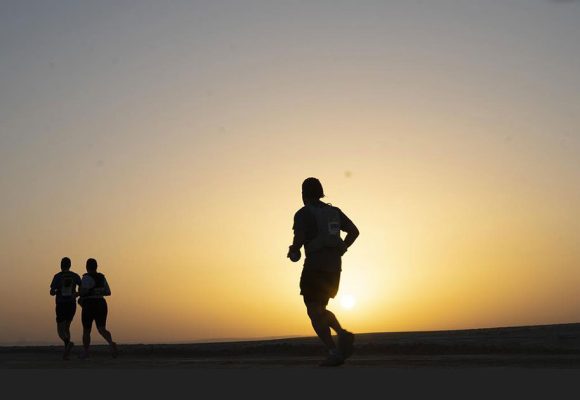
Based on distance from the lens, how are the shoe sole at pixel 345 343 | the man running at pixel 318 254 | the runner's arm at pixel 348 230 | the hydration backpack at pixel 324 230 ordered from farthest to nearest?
1. the runner's arm at pixel 348 230
2. the hydration backpack at pixel 324 230
3. the man running at pixel 318 254
4. the shoe sole at pixel 345 343

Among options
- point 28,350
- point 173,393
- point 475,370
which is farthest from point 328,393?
point 28,350

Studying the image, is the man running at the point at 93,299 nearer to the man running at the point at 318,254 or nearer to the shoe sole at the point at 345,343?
the man running at the point at 318,254

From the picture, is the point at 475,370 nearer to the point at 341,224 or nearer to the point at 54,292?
the point at 341,224

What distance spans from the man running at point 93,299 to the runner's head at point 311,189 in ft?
27.8

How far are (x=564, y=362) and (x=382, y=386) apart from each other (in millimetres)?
3934

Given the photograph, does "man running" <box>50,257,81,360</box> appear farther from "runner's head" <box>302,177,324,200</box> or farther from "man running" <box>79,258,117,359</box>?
"runner's head" <box>302,177,324,200</box>

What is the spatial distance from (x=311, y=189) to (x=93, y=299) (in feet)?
28.8

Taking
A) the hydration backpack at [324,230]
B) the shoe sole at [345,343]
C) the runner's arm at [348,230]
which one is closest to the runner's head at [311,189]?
the hydration backpack at [324,230]

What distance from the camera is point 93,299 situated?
18.5m

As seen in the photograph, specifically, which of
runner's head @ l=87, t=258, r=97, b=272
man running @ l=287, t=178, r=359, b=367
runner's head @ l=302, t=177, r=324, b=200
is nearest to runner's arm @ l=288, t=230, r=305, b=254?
man running @ l=287, t=178, r=359, b=367

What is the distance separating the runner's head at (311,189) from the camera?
11141mm

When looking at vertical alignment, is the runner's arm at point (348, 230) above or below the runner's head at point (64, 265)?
below

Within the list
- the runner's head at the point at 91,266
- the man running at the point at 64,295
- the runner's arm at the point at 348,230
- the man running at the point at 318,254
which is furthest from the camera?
the man running at the point at 64,295

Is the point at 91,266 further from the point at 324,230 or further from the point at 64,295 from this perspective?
the point at 324,230
